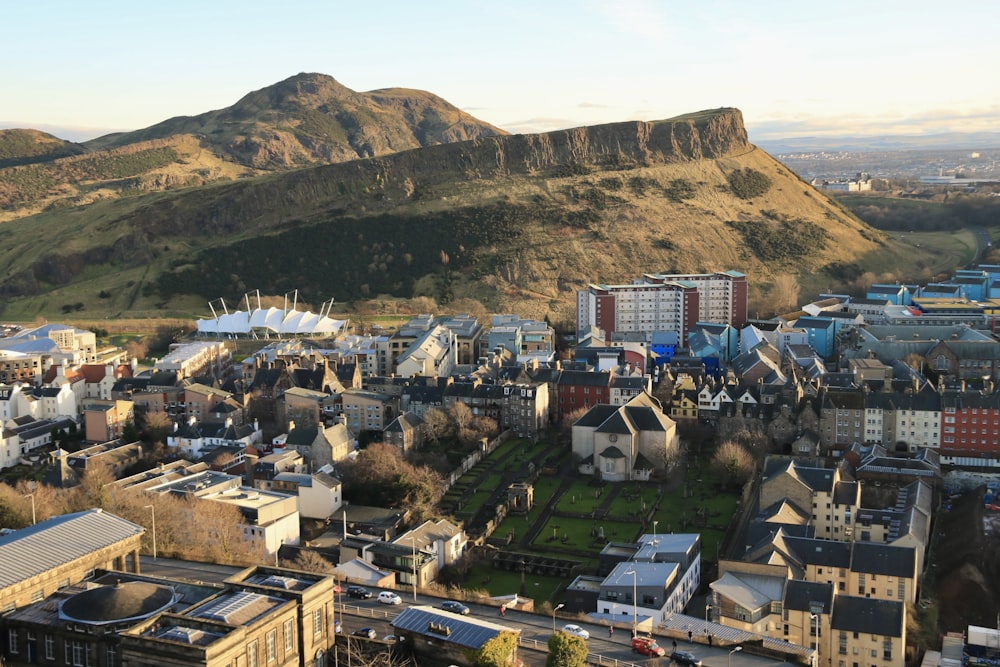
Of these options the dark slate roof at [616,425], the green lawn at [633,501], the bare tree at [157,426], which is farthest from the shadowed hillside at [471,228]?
the green lawn at [633,501]

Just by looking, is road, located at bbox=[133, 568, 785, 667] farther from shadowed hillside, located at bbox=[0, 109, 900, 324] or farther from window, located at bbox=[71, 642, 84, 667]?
shadowed hillside, located at bbox=[0, 109, 900, 324]

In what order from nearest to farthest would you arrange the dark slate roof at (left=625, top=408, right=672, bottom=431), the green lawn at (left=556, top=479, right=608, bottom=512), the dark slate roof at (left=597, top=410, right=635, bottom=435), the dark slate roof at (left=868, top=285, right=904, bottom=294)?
the green lawn at (left=556, top=479, right=608, bottom=512), the dark slate roof at (left=597, top=410, right=635, bottom=435), the dark slate roof at (left=625, top=408, right=672, bottom=431), the dark slate roof at (left=868, top=285, right=904, bottom=294)

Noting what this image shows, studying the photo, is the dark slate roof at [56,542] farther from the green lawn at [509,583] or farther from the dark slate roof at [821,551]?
the dark slate roof at [821,551]

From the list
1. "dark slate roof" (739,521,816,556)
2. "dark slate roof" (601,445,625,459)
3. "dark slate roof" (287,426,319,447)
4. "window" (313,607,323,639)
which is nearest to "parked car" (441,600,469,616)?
"window" (313,607,323,639)

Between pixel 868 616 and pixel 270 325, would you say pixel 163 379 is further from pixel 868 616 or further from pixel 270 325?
pixel 868 616

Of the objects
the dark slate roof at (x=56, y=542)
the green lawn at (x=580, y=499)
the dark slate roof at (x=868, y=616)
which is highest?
the dark slate roof at (x=56, y=542)

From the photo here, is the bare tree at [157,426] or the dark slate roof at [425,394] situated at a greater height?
the dark slate roof at [425,394]
